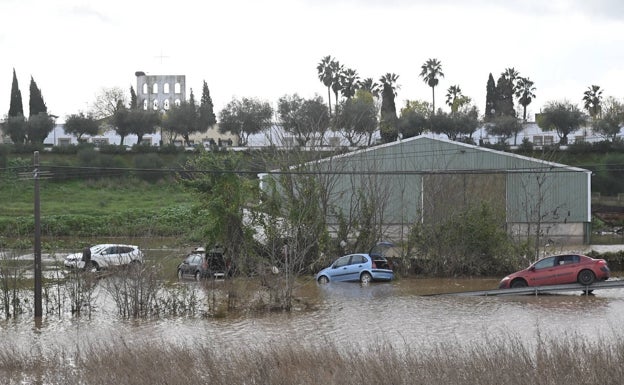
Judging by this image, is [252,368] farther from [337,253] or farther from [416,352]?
[337,253]

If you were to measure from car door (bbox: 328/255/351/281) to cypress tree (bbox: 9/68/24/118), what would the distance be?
6989 centimetres

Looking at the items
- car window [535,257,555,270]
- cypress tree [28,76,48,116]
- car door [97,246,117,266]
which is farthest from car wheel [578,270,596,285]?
cypress tree [28,76,48,116]

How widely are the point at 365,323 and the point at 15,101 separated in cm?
8216

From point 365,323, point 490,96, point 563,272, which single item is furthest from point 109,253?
point 490,96

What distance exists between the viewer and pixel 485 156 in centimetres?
5419

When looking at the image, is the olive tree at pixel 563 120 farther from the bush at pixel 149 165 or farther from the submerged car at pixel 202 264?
the submerged car at pixel 202 264

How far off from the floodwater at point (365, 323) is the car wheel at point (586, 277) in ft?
1.60

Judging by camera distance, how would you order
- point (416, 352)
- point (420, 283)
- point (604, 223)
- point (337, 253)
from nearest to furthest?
point (416, 352)
point (420, 283)
point (337, 253)
point (604, 223)

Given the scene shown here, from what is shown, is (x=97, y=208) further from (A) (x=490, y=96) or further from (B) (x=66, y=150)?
(A) (x=490, y=96)

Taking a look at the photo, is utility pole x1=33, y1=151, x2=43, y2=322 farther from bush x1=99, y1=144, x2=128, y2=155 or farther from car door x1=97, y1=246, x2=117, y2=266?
bush x1=99, y1=144, x2=128, y2=155

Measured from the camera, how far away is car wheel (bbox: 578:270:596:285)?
2948 cm

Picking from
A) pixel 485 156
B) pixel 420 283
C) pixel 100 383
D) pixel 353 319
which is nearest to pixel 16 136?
pixel 485 156

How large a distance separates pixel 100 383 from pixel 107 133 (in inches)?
3541

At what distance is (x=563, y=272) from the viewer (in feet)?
98.4
